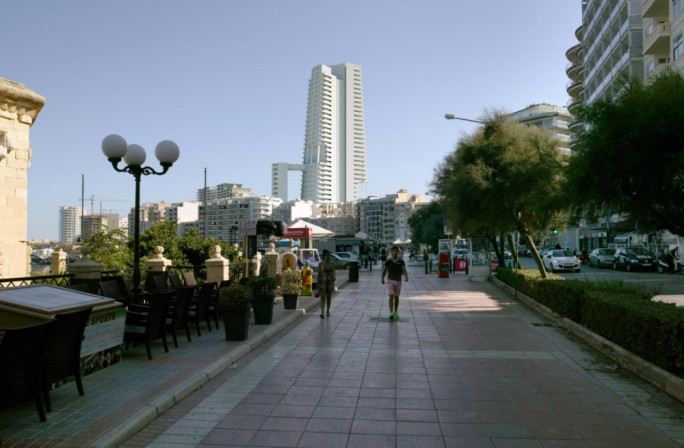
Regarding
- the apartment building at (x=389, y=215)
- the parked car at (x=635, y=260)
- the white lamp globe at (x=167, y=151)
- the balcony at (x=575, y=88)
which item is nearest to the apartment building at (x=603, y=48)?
the balcony at (x=575, y=88)

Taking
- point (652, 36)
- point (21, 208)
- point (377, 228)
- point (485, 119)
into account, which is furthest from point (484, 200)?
point (377, 228)

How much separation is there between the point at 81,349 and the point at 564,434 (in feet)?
16.4

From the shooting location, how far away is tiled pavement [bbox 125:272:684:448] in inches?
170

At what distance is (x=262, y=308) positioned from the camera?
33.3ft

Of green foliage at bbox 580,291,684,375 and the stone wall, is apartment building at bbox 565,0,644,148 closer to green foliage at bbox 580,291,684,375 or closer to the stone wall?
green foliage at bbox 580,291,684,375

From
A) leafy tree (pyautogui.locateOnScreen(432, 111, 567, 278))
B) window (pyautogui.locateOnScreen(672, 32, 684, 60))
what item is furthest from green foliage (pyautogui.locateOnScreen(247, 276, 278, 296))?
window (pyautogui.locateOnScreen(672, 32, 684, 60))

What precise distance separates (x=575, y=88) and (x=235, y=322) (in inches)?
2496

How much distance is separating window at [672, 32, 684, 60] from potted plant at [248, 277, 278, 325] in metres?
30.0

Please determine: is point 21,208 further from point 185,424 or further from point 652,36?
point 652,36

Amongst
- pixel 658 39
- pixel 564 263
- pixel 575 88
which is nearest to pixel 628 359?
pixel 564 263

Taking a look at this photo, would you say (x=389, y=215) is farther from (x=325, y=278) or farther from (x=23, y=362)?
(x=23, y=362)

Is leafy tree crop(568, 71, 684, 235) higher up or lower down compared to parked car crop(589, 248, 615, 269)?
higher up

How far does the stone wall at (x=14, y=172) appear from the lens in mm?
13781

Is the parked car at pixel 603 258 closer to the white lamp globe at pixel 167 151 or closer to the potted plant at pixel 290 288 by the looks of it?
the potted plant at pixel 290 288
